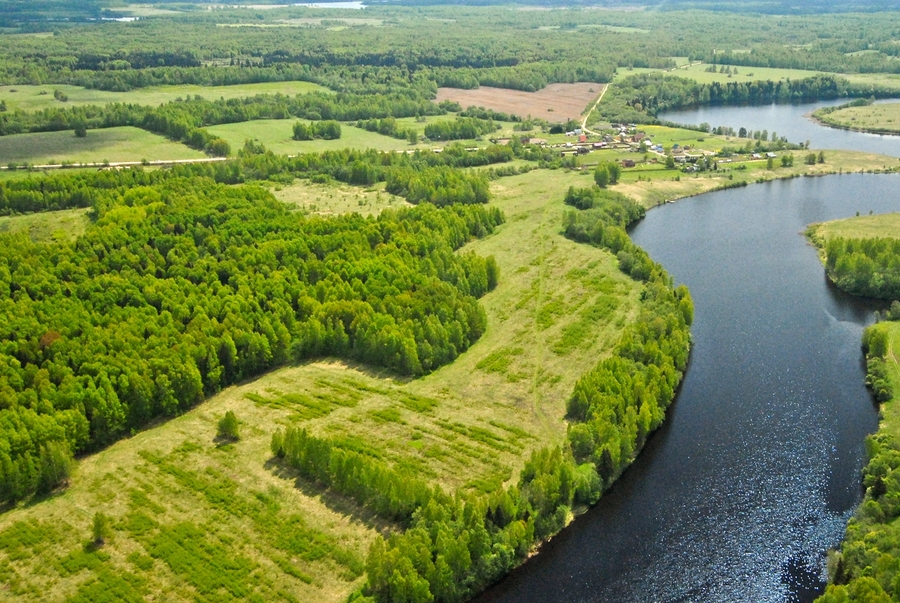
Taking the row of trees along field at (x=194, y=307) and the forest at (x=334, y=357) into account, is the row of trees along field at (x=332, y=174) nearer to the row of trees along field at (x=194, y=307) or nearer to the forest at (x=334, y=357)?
the forest at (x=334, y=357)

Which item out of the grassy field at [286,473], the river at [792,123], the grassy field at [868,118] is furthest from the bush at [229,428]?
the grassy field at [868,118]

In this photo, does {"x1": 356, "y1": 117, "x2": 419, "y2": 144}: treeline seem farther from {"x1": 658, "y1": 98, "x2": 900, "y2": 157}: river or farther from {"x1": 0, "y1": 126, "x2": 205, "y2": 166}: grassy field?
{"x1": 658, "y1": 98, "x2": 900, "y2": 157}: river

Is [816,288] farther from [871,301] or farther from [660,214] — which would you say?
[660,214]

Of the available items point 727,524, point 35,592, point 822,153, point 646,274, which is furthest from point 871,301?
point 35,592

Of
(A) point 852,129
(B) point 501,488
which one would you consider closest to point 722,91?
(A) point 852,129

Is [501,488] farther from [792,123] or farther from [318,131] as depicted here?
[792,123]
